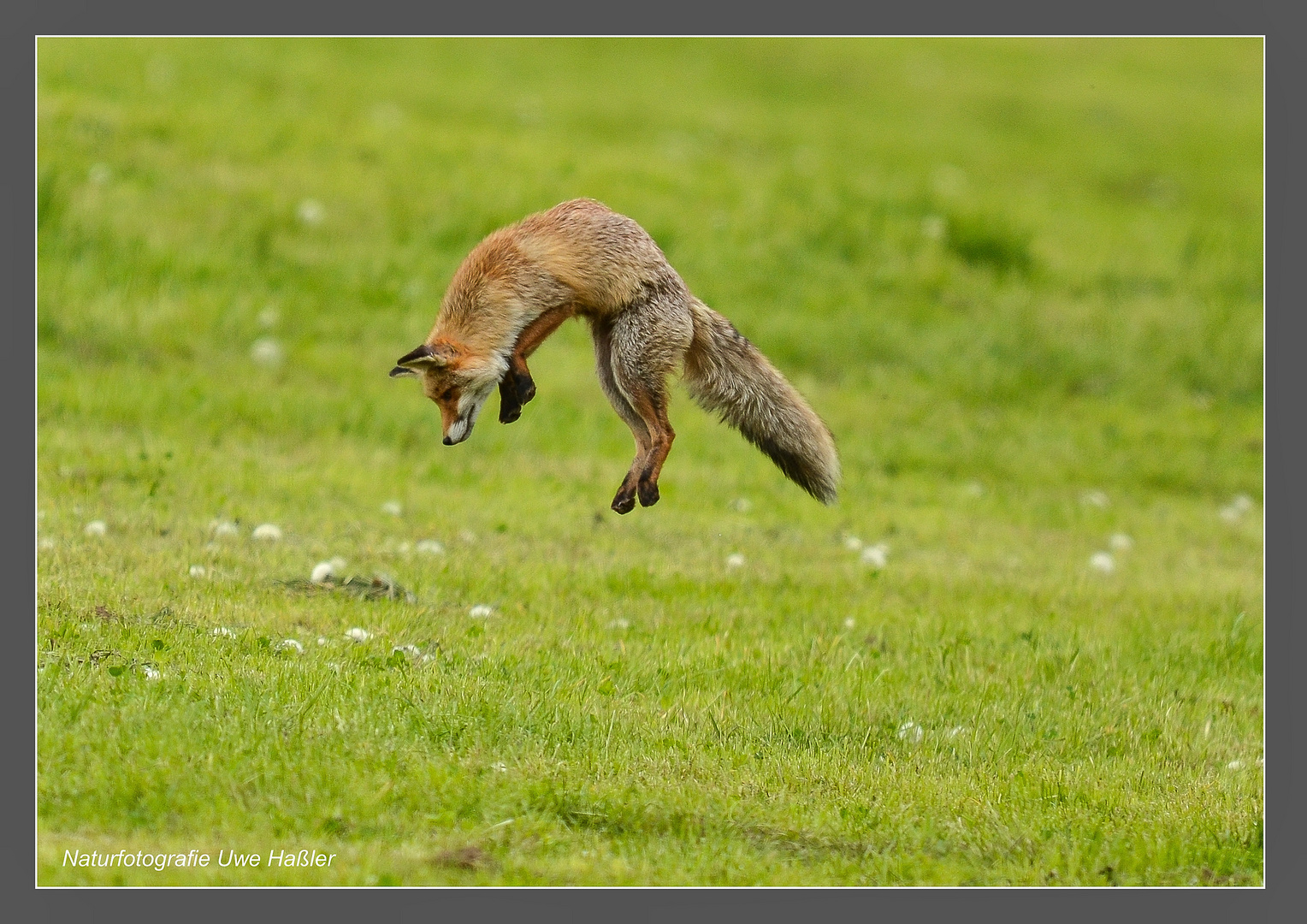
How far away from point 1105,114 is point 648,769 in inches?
1071

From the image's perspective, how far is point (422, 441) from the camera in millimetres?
13789

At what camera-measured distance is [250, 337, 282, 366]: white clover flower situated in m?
14.5

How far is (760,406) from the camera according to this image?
6926 mm

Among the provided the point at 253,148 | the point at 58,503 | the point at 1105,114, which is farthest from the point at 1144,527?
the point at 1105,114

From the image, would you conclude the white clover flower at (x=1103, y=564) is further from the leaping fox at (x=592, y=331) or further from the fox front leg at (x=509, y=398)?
the fox front leg at (x=509, y=398)

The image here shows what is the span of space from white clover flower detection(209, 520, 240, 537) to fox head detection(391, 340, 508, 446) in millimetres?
4491

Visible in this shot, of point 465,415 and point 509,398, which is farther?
point 509,398

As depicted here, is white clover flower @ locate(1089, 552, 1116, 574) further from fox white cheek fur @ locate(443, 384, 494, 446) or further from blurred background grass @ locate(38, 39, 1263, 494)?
fox white cheek fur @ locate(443, 384, 494, 446)

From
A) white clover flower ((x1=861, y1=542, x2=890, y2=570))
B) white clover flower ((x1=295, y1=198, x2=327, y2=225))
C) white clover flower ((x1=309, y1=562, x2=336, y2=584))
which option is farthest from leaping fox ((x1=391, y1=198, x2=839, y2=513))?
white clover flower ((x1=295, y1=198, x2=327, y2=225))

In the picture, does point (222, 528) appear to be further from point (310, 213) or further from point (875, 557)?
point (310, 213)

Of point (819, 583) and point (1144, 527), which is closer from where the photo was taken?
A: point (819, 583)

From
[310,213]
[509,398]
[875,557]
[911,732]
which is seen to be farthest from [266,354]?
[911,732]

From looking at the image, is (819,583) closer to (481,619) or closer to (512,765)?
(481,619)

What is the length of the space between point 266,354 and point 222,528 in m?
4.42
